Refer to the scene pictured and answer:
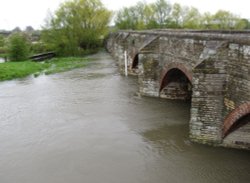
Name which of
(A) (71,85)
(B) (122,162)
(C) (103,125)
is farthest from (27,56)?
(B) (122,162)

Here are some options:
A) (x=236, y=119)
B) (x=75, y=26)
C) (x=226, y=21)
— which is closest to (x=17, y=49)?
(x=75, y=26)

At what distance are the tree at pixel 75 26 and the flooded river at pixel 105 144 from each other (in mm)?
21714

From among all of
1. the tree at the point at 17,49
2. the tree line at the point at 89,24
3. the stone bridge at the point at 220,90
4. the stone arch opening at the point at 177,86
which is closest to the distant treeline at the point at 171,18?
the tree line at the point at 89,24

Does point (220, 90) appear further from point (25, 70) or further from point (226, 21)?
point (226, 21)

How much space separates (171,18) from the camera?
→ 155ft

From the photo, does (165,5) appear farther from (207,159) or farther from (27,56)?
(207,159)

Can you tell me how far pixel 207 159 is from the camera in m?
8.98

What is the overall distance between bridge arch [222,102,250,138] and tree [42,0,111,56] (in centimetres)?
3092

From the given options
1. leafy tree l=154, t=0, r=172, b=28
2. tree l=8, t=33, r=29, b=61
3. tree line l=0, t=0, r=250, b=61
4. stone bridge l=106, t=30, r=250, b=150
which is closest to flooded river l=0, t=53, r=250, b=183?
stone bridge l=106, t=30, r=250, b=150

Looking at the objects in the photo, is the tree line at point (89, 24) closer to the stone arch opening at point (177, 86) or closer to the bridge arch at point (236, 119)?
the stone arch opening at point (177, 86)

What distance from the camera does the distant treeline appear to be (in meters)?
42.2

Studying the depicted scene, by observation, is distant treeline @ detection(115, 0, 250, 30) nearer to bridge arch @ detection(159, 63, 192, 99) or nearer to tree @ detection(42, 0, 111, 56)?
tree @ detection(42, 0, 111, 56)

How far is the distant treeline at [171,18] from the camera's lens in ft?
138

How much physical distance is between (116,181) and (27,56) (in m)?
28.4
